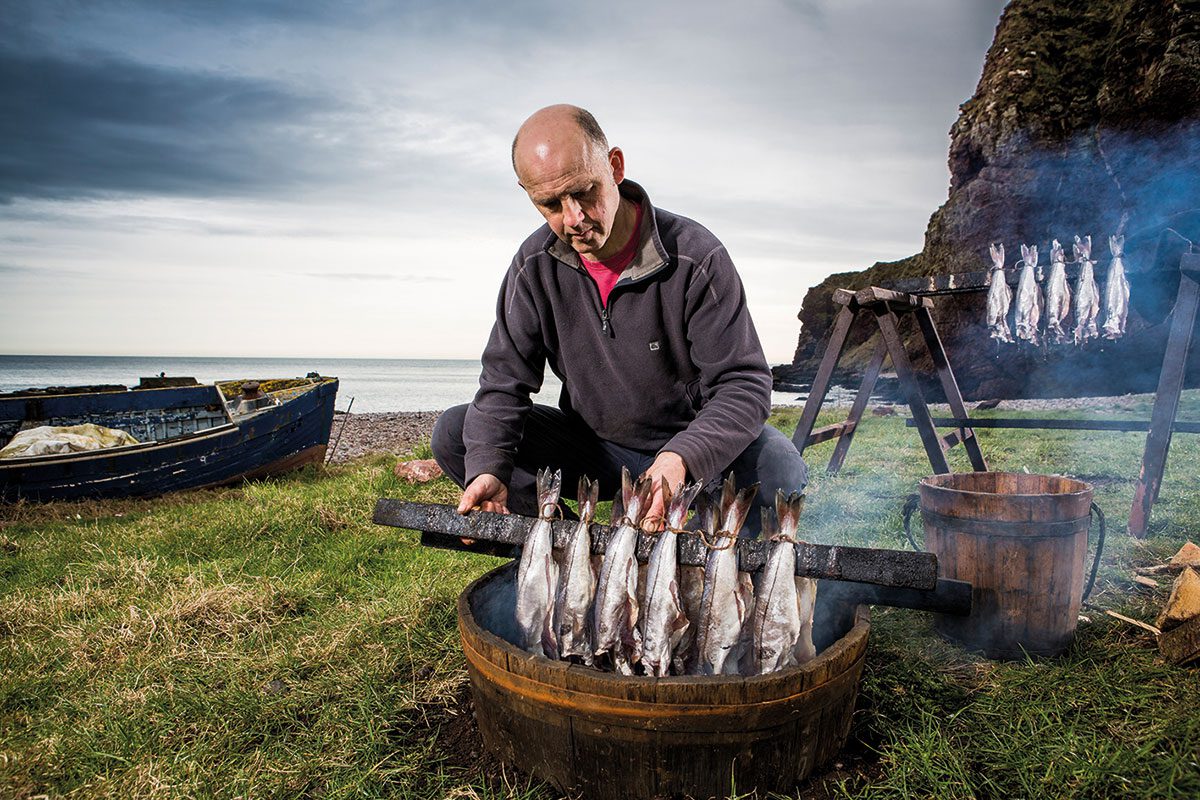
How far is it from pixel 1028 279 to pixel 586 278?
475 cm

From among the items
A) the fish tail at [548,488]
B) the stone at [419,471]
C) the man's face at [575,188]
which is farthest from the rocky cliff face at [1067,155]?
the fish tail at [548,488]

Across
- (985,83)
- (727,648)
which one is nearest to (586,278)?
(727,648)

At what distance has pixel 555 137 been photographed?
300cm

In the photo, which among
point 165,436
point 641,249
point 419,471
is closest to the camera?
point 641,249

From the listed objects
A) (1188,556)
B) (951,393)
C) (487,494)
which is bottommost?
(1188,556)

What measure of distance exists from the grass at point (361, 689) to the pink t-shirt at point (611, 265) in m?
2.02

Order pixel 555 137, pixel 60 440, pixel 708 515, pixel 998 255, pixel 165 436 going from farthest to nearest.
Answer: pixel 165 436 → pixel 60 440 → pixel 998 255 → pixel 555 137 → pixel 708 515

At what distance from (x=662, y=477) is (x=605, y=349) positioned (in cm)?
121

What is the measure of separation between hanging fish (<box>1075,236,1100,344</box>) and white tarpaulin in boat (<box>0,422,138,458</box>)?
10673 mm

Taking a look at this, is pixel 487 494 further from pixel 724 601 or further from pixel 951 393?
pixel 951 393

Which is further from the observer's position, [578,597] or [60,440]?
[60,440]

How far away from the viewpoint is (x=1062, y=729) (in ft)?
8.63

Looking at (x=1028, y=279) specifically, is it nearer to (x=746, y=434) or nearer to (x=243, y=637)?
(x=746, y=434)

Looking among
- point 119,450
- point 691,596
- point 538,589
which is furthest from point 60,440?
point 691,596
